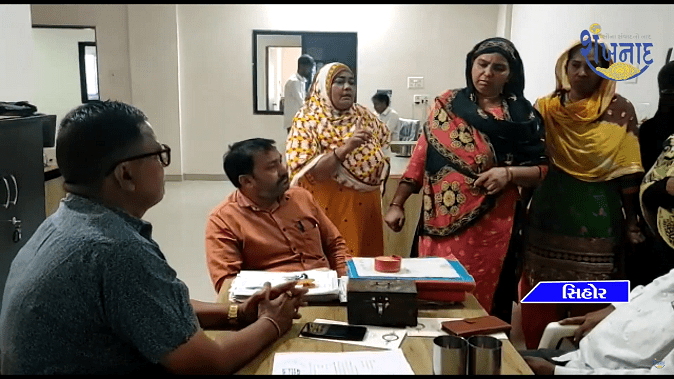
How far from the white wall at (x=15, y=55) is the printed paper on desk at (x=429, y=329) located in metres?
2.75

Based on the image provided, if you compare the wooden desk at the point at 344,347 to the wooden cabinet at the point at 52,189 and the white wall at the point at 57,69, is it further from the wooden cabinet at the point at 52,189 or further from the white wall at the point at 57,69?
the white wall at the point at 57,69

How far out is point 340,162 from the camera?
2.64m

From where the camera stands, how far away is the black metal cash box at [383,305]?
56.6 inches

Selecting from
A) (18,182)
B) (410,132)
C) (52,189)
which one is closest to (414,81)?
(410,132)

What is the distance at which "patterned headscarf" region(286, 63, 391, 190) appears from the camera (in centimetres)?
266

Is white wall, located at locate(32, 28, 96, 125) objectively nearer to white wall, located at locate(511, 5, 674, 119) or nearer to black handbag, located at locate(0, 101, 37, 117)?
black handbag, located at locate(0, 101, 37, 117)

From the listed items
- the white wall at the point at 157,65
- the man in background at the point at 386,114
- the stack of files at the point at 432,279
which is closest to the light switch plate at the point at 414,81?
the man in background at the point at 386,114

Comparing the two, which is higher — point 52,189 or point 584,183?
point 584,183

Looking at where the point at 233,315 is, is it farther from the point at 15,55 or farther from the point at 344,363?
the point at 15,55

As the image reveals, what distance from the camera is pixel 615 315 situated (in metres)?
1.78

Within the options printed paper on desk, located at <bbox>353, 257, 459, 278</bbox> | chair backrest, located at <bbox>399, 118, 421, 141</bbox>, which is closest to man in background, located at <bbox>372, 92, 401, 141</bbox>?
chair backrest, located at <bbox>399, 118, 421, 141</bbox>

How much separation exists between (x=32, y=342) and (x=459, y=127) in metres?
1.65

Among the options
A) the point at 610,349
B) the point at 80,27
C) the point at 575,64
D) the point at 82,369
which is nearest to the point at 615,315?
the point at 610,349

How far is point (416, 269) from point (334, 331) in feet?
1.22
